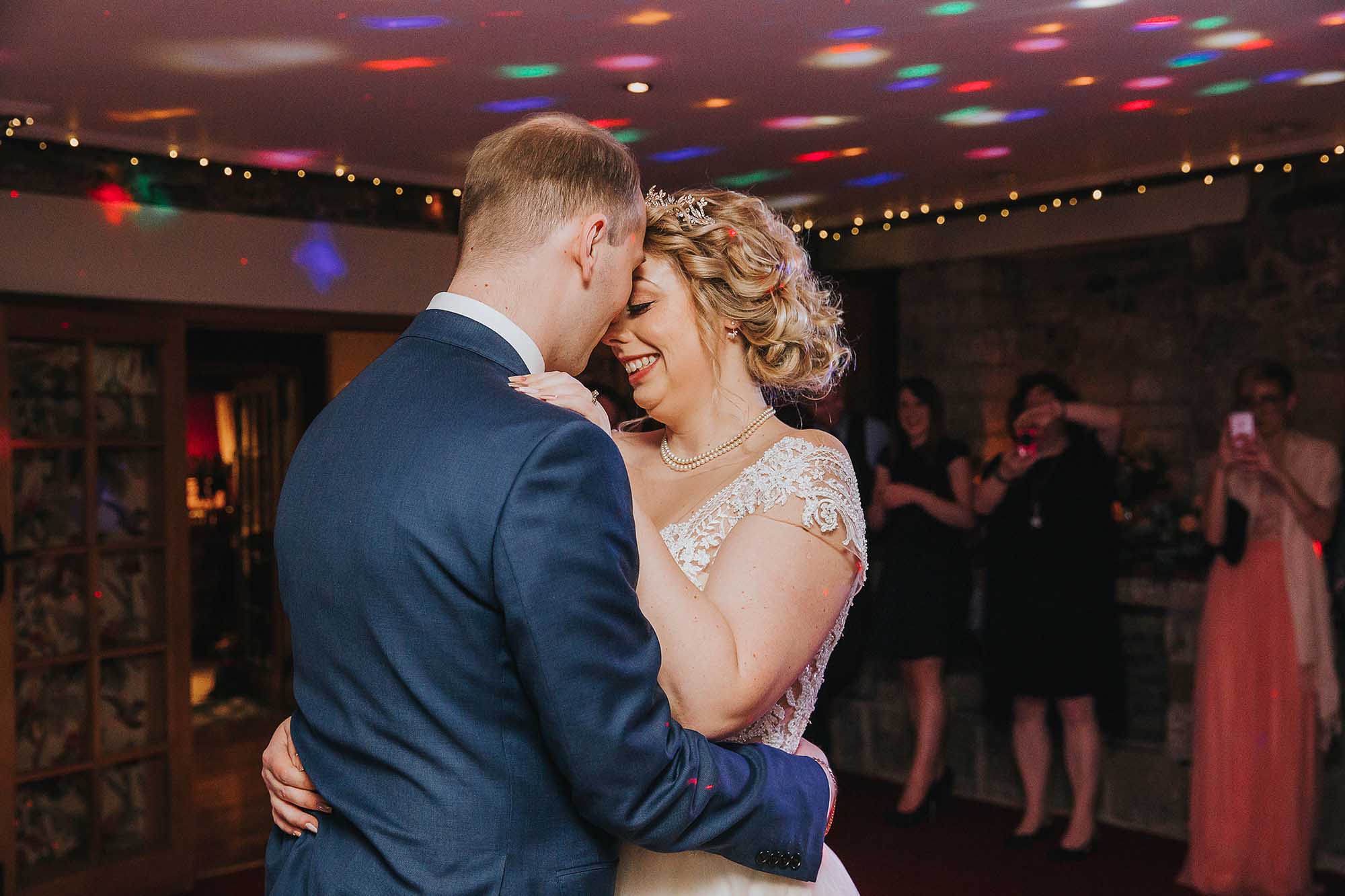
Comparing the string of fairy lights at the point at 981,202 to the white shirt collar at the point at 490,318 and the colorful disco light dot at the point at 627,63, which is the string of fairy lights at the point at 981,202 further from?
the white shirt collar at the point at 490,318

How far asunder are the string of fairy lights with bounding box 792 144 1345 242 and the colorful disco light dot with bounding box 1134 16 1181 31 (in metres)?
1.62

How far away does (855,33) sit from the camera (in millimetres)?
3346

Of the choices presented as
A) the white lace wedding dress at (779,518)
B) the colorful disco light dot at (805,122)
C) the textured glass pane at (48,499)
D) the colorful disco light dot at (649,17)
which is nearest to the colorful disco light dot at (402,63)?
the colorful disco light dot at (649,17)

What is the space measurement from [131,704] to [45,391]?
1255 mm

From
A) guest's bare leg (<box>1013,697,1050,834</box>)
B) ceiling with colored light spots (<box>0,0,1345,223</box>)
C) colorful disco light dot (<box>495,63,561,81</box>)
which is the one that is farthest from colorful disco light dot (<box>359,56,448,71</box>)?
guest's bare leg (<box>1013,697,1050,834</box>)

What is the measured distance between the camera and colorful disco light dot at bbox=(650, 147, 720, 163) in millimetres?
4789

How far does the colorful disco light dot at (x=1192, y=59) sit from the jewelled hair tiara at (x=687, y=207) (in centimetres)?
241

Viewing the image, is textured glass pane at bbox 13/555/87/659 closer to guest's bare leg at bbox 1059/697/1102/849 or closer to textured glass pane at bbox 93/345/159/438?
textured glass pane at bbox 93/345/159/438

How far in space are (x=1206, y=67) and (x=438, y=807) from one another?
360 cm

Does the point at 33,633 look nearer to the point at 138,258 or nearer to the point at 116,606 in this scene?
the point at 116,606

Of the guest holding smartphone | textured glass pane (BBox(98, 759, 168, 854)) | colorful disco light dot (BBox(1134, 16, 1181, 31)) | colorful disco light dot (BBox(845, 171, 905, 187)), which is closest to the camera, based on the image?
colorful disco light dot (BBox(1134, 16, 1181, 31))

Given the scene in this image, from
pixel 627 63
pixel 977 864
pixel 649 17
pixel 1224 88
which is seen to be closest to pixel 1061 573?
pixel 977 864

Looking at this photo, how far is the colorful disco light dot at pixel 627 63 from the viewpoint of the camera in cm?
353

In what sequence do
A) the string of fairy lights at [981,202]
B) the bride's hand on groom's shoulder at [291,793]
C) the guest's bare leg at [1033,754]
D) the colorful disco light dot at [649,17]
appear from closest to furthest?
the bride's hand on groom's shoulder at [291,793] < the colorful disco light dot at [649,17] < the guest's bare leg at [1033,754] < the string of fairy lights at [981,202]
